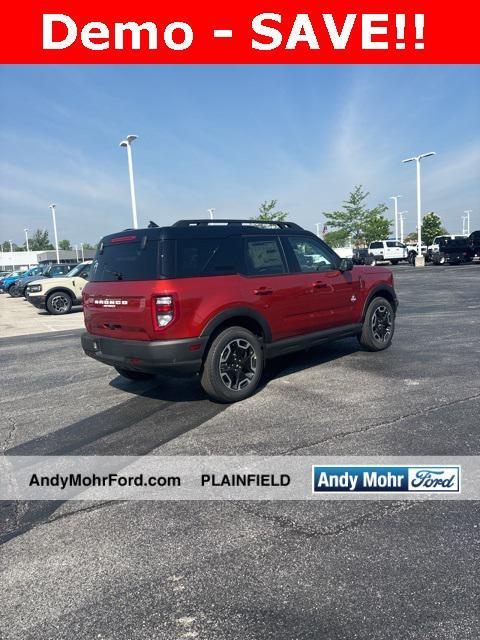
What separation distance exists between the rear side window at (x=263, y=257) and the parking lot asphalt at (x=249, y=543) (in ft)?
4.90

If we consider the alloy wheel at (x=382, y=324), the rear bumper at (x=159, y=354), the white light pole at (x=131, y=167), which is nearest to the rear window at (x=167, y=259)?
the rear bumper at (x=159, y=354)

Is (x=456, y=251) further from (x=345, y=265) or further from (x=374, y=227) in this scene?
(x=345, y=265)

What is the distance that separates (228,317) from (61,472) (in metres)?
2.16

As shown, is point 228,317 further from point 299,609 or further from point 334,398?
point 299,609

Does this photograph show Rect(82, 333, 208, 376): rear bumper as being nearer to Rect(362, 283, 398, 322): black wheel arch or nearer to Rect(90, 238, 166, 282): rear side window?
Rect(90, 238, 166, 282): rear side window

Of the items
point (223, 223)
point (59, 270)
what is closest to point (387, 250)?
point (59, 270)

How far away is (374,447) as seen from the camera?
3.70 meters

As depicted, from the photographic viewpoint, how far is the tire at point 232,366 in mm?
4820

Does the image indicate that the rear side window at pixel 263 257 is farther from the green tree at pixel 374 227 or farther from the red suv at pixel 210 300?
the green tree at pixel 374 227

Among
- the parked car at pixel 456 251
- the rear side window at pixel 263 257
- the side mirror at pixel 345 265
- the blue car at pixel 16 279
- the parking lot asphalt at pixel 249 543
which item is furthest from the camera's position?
the parked car at pixel 456 251

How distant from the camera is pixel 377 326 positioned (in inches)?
279

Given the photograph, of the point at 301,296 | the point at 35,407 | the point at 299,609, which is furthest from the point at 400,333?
the point at 299,609

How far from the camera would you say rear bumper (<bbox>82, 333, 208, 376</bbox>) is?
4496mm

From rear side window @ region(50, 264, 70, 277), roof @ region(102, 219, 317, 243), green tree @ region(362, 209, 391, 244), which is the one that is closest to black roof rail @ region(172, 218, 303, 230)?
roof @ region(102, 219, 317, 243)
